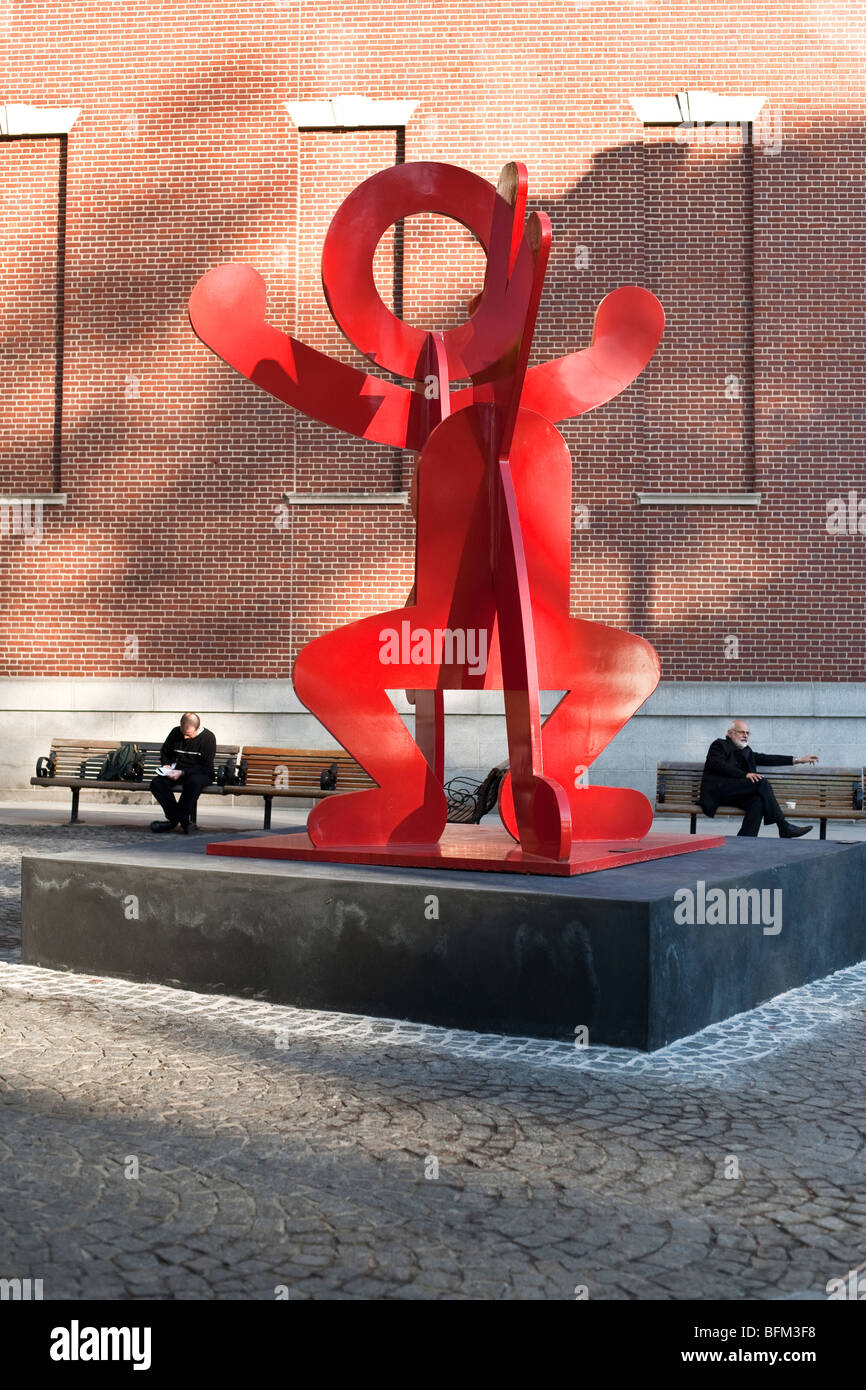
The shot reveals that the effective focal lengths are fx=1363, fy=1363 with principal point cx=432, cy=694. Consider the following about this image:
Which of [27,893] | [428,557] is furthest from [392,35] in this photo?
[27,893]

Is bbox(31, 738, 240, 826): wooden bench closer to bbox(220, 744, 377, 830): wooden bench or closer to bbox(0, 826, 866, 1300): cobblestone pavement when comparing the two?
bbox(220, 744, 377, 830): wooden bench

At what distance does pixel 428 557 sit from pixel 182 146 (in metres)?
11.4

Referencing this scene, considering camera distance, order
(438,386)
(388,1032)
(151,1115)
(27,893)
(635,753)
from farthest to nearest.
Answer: (635,753), (438,386), (27,893), (388,1032), (151,1115)

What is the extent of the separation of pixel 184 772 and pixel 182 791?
19 cm

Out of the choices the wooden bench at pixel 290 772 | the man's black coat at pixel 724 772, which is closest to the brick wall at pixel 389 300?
the wooden bench at pixel 290 772

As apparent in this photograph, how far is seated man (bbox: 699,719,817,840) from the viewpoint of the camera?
38.0 feet

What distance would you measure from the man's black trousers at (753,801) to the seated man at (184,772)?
497cm

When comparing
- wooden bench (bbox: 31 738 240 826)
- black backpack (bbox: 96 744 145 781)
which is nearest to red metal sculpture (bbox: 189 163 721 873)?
wooden bench (bbox: 31 738 240 826)

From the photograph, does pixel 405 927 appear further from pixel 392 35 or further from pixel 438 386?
pixel 392 35

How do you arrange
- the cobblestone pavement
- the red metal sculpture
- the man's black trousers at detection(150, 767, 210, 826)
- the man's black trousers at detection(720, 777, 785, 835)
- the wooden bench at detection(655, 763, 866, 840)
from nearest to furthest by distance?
1. the cobblestone pavement
2. the red metal sculpture
3. the man's black trousers at detection(720, 777, 785, 835)
4. the wooden bench at detection(655, 763, 866, 840)
5. the man's black trousers at detection(150, 767, 210, 826)

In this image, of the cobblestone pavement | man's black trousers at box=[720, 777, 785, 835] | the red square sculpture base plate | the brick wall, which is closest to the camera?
the cobblestone pavement

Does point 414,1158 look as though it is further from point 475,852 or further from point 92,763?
point 92,763

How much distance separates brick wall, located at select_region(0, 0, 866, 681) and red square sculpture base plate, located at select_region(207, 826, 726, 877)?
8.58 metres

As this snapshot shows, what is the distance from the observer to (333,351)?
15.9m
